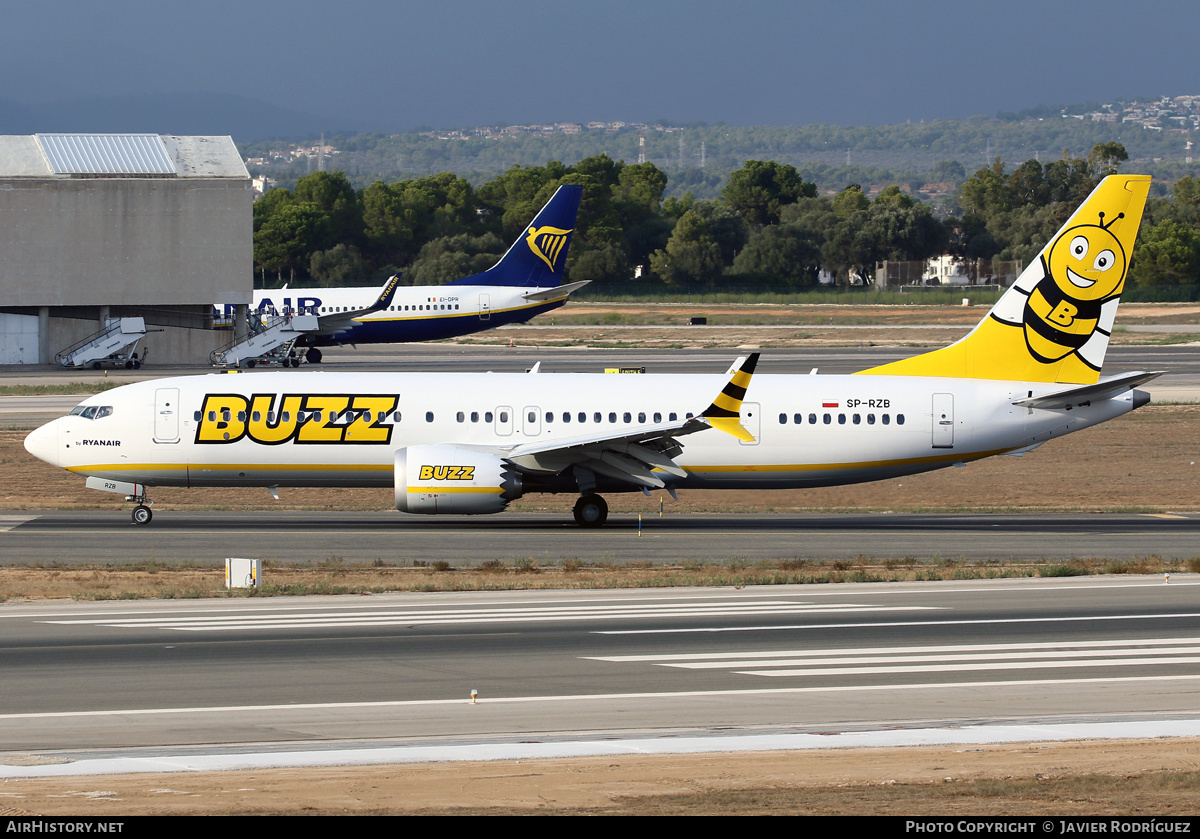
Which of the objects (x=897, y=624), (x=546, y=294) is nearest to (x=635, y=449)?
(x=897, y=624)

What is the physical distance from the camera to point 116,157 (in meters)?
78.4

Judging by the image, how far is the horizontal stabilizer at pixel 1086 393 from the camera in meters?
32.3

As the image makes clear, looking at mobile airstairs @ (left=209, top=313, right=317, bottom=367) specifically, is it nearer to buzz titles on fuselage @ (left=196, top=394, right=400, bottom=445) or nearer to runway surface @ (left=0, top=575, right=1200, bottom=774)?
buzz titles on fuselage @ (left=196, top=394, right=400, bottom=445)

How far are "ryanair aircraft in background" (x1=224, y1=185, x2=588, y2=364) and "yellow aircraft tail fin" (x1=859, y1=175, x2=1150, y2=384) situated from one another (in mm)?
48487

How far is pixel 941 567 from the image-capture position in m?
27.6

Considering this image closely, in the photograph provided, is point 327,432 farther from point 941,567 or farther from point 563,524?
point 941,567

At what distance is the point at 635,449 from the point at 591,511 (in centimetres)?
217

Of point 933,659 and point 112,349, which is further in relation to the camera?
point 112,349

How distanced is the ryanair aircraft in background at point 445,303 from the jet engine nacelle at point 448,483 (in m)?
50.7

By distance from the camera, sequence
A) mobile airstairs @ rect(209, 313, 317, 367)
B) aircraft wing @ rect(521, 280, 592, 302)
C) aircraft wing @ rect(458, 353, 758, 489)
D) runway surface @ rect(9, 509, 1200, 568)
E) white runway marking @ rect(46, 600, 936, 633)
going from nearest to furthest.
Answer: white runway marking @ rect(46, 600, 936, 633) → runway surface @ rect(9, 509, 1200, 568) → aircraft wing @ rect(458, 353, 758, 489) → mobile airstairs @ rect(209, 313, 317, 367) → aircraft wing @ rect(521, 280, 592, 302)

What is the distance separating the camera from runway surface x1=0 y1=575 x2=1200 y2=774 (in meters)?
15.3

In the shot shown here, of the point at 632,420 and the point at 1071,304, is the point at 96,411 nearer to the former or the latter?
the point at 632,420

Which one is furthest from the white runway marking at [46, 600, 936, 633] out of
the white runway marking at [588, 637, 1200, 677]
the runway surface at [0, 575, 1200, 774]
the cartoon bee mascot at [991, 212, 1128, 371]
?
the cartoon bee mascot at [991, 212, 1128, 371]
